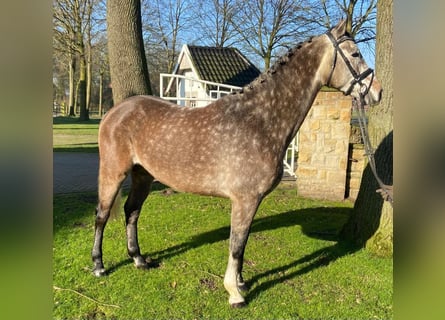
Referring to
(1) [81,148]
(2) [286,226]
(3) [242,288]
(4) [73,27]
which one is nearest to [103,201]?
(3) [242,288]

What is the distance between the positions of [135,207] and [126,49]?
12.1ft

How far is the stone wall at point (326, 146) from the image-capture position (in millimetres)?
6996

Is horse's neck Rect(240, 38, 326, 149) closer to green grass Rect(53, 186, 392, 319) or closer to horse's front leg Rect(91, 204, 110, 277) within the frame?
green grass Rect(53, 186, 392, 319)

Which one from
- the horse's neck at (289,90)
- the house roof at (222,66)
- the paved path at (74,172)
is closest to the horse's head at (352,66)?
the horse's neck at (289,90)

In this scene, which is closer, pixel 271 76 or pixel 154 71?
pixel 271 76

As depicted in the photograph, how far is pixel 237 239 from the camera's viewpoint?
3.22 m

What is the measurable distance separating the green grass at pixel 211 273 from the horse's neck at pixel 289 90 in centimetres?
152

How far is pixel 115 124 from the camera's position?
12.0 feet

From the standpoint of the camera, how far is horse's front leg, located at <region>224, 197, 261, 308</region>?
314cm
